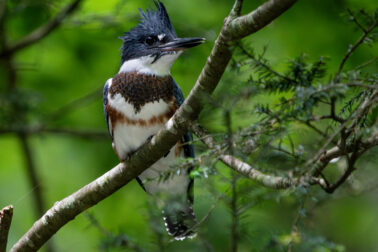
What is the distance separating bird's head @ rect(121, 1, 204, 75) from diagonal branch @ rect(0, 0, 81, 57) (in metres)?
0.94

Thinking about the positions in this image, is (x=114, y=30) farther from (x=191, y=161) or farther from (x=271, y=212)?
(x=191, y=161)

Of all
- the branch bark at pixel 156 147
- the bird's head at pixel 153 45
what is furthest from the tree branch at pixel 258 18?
the bird's head at pixel 153 45

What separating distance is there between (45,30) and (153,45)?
4.75 feet

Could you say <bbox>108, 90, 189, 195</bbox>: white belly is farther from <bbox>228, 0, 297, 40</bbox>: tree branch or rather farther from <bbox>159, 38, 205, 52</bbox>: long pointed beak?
<bbox>228, 0, 297, 40</bbox>: tree branch

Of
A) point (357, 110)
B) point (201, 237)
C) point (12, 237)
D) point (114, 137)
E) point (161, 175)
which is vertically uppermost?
point (357, 110)

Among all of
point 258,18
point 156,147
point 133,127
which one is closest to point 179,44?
point 133,127

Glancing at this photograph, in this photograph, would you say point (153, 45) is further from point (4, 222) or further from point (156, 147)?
point (4, 222)

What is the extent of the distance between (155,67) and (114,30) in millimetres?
1548

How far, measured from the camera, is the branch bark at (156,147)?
2008 millimetres

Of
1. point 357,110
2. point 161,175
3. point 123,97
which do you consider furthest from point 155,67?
point 357,110

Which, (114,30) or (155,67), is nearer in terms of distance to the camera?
(155,67)

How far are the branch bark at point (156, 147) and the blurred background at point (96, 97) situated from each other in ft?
2.28

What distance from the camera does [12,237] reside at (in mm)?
5047

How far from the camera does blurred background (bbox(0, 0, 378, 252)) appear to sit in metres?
4.31
